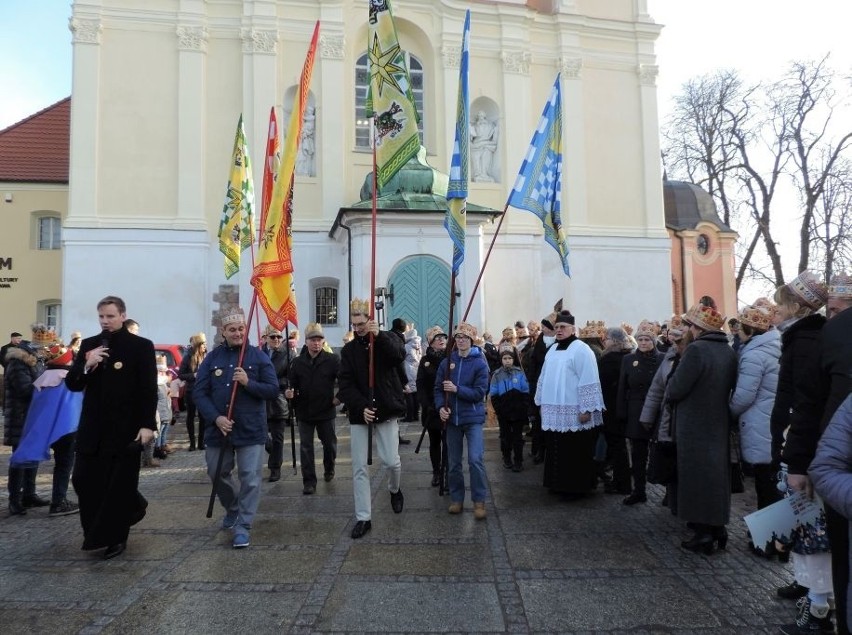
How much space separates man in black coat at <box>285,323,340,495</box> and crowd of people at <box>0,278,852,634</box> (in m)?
0.02

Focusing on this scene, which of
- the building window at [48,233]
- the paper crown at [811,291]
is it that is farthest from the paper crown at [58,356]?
the building window at [48,233]

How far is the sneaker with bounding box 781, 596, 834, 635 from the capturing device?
3822 mm

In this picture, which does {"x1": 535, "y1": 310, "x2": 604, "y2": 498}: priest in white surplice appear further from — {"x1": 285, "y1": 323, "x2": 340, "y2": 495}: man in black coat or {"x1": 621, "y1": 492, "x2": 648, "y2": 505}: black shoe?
{"x1": 285, "y1": 323, "x2": 340, "y2": 495}: man in black coat

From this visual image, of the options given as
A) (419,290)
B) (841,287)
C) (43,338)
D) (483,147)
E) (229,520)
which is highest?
(483,147)

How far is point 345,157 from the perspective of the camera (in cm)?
2141

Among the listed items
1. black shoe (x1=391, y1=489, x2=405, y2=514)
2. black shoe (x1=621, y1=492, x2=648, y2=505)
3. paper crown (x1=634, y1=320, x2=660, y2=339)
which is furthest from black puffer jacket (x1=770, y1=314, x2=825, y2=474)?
black shoe (x1=391, y1=489, x2=405, y2=514)

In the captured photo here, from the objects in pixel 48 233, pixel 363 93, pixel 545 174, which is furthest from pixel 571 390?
pixel 48 233

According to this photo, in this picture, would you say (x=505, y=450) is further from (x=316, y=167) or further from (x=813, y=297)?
(x=316, y=167)

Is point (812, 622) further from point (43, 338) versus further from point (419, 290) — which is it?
point (419, 290)

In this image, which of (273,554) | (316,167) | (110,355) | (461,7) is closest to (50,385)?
(110,355)

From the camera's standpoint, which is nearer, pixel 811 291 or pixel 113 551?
pixel 811 291

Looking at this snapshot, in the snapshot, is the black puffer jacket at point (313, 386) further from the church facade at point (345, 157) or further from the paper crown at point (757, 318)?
the church facade at point (345, 157)

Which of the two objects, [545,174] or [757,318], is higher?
[545,174]

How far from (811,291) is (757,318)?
1.38 metres
